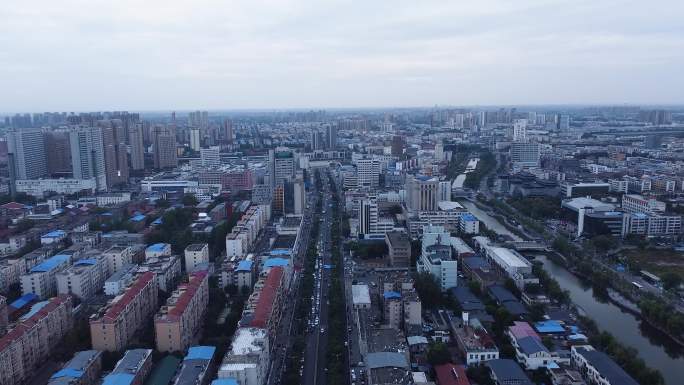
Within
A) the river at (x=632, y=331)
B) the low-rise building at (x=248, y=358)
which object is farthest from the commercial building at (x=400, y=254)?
the low-rise building at (x=248, y=358)

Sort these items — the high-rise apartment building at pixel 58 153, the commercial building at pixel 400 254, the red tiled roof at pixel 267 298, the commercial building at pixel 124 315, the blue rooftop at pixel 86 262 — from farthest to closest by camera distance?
1. the high-rise apartment building at pixel 58 153
2. the commercial building at pixel 400 254
3. the blue rooftop at pixel 86 262
4. the commercial building at pixel 124 315
5. the red tiled roof at pixel 267 298

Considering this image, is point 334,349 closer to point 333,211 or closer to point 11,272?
point 11,272

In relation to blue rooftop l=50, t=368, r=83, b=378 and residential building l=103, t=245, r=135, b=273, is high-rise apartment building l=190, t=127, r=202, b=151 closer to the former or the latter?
residential building l=103, t=245, r=135, b=273

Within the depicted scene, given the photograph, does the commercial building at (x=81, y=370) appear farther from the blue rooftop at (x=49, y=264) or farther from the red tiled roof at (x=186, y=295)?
the blue rooftop at (x=49, y=264)

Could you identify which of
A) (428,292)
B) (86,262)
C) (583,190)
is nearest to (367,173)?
(583,190)

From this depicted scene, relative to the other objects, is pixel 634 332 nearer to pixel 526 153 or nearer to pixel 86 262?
pixel 86 262

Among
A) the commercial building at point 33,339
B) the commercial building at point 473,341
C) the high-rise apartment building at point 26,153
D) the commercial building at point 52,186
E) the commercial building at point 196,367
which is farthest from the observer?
the high-rise apartment building at point 26,153

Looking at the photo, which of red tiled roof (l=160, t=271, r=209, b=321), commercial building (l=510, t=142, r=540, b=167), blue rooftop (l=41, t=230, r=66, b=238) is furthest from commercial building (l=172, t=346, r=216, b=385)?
commercial building (l=510, t=142, r=540, b=167)
